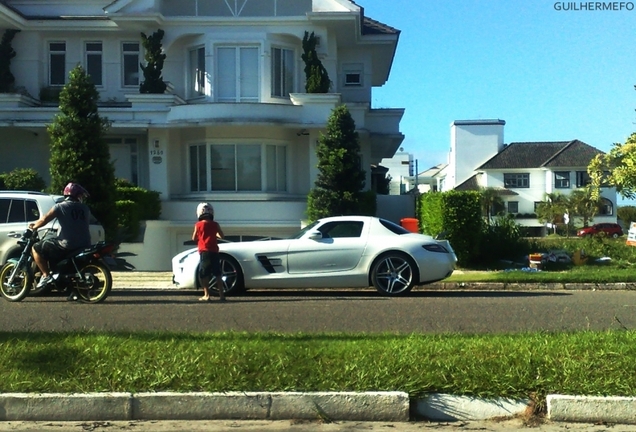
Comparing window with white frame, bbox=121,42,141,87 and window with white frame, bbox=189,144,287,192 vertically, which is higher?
window with white frame, bbox=121,42,141,87

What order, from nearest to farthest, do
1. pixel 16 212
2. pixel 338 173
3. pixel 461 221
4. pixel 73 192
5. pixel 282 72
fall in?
pixel 73 192
pixel 16 212
pixel 461 221
pixel 338 173
pixel 282 72

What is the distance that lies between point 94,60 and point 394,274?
1753cm

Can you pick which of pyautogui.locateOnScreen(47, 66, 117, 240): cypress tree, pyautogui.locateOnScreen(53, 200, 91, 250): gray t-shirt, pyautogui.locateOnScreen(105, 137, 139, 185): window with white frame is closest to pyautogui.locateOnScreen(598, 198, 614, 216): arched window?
pyautogui.locateOnScreen(105, 137, 139, 185): window with white frame

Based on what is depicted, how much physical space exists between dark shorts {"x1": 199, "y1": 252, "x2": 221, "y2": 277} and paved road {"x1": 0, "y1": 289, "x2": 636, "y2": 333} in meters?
0.52

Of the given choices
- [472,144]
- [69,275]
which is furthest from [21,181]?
[472,144]

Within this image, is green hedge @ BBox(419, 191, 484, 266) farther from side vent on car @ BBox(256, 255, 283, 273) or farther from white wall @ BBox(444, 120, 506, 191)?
white wall @ BBox(444, 120, 506, 191)

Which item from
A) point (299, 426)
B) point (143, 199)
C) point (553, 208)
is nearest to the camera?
point (299, 426)

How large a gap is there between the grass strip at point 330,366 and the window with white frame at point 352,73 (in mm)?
22196

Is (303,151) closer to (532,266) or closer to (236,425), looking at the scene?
(532,266)

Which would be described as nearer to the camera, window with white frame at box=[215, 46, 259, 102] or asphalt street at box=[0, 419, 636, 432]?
asphalt street at box=[0, 419, 636, 432]

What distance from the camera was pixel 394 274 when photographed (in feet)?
45.5

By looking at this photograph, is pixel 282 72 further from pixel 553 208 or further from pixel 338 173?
pixel 553 208

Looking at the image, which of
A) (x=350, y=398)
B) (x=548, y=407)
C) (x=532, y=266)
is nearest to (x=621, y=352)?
(x=548, y=407)

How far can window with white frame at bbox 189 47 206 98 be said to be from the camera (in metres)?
26.1
